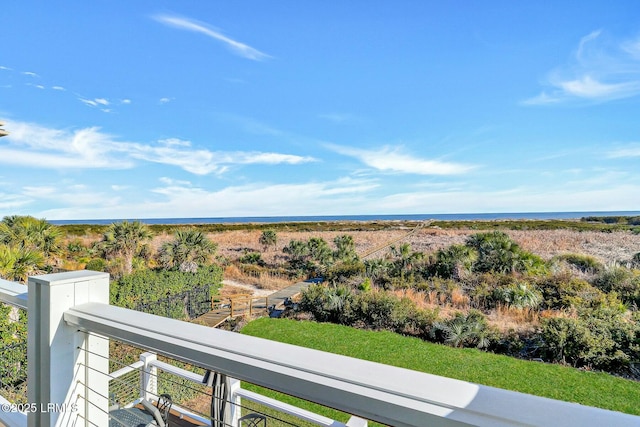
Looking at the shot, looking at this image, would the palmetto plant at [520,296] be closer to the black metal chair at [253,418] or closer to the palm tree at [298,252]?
the black metal chair at [253,418]

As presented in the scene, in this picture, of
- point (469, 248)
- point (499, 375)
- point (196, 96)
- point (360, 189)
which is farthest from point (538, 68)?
point (360, 189)

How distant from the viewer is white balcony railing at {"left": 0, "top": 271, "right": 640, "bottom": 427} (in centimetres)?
45

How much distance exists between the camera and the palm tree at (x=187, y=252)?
11.2m

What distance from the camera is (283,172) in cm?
2570

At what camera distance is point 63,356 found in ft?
3.57

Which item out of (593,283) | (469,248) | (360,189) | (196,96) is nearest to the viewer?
(593,283)

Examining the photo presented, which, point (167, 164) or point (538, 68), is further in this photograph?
point (167, 164)

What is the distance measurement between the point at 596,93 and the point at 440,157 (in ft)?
37.7

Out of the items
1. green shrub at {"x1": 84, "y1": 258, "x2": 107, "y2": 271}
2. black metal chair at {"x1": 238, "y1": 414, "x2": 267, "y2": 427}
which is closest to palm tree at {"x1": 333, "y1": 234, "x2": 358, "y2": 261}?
green shrub at {"x1": 84, "y1": 258, "x2": 107, "y2": 271}

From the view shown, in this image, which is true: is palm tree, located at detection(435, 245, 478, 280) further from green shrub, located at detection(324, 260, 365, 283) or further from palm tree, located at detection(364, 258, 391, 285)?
green shrub, located at detection(324, 260, 365, 283)

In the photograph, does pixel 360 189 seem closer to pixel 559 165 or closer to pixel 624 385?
pixel 559 165

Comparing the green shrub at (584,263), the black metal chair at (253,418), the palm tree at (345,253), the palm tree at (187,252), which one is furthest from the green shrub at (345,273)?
the black metal chair at (253,418)

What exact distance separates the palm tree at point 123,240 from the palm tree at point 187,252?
1.19 m

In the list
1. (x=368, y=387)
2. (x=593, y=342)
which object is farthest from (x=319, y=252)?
(x=368, y=387)
